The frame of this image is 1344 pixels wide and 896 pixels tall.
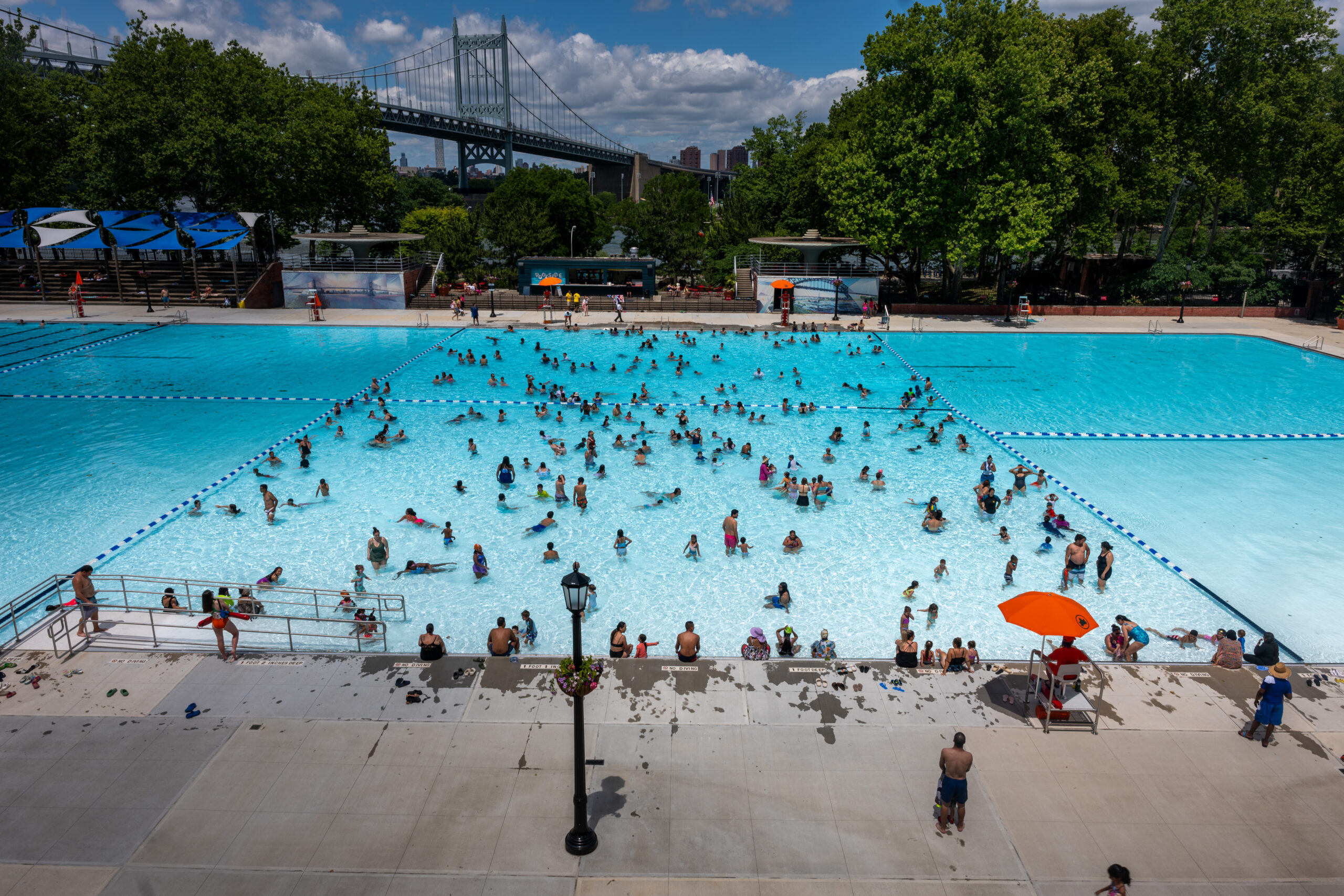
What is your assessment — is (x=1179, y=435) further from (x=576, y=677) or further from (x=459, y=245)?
(x=459, y=245)

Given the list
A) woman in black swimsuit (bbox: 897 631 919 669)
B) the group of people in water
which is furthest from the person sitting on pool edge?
woman in black swimsuit (bbox: 897 631 919 669)

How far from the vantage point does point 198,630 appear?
1365 centimetres

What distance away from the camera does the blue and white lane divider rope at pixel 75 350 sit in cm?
3268

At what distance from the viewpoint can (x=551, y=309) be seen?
4619 cm

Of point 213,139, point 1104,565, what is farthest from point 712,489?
point 213,139

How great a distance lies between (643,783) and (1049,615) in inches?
237

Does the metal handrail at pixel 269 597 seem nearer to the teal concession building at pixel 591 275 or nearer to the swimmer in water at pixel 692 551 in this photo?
the swimmer in water at pixel 692 551

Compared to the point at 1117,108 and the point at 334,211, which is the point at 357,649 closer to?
the point at 1117,108

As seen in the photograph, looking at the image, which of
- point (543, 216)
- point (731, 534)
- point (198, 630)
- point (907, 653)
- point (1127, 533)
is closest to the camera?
point (907, 653)

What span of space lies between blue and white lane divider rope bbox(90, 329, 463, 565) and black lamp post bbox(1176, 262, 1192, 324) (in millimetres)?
44042

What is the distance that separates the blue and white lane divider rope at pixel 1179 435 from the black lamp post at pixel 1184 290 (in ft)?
A: 64.6

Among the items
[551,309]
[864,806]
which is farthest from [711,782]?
[551,309]

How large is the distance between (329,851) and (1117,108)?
49097 mm

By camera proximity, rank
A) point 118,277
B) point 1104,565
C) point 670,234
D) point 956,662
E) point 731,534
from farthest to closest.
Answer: point 670,234 < point 118,277 < point 731,534 < point 1104,565 < point 956,662
